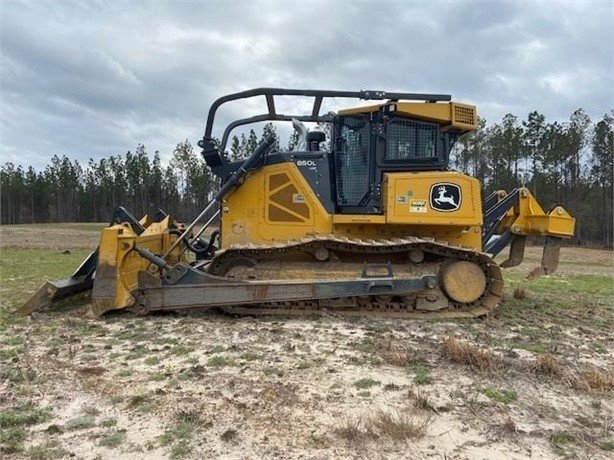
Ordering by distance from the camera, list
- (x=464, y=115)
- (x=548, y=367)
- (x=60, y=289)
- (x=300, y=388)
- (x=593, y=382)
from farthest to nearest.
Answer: (x=464, y=115)
(x=60, y=289)
(x=548, y=367)
(x=593, y=382)
(x=300, y=388)

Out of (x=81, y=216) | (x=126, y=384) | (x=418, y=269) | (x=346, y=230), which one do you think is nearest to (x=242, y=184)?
(x=346, y=230)

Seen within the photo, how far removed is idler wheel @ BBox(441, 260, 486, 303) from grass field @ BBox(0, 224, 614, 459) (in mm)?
509

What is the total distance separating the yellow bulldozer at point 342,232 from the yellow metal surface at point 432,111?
0.02 m

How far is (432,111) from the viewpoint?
27.1 ft

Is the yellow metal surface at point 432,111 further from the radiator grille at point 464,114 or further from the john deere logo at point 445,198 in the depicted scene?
the john deere logo at point 445,198

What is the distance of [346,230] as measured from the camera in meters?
8.38

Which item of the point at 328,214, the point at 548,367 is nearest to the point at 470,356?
the point at 548,367

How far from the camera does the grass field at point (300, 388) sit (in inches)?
140

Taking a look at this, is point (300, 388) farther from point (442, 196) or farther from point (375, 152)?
point (375, 152)

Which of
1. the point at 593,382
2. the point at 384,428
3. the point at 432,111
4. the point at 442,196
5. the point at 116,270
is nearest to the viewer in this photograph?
the point at 384,428

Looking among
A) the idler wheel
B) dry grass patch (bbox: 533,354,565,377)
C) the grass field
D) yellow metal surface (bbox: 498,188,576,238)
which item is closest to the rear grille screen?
yellow metal surface (bbox: 498,188,576,238)

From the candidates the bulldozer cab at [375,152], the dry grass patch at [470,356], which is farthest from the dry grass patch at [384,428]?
the bulldozer cab at [375,152]

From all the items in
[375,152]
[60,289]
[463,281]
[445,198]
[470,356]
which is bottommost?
[470,356]

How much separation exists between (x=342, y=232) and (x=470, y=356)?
11.4 ft
